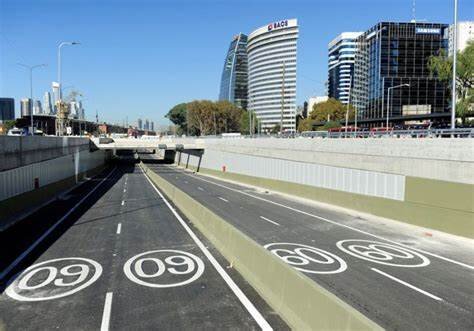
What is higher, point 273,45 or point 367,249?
point 273,45

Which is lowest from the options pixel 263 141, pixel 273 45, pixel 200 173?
pixel 200 173

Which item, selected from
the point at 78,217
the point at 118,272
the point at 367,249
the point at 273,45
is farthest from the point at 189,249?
the point at 273,45

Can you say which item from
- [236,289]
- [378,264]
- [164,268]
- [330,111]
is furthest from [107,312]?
[330,111]

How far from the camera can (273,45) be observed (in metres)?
137

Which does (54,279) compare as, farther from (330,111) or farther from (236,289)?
(330,111)

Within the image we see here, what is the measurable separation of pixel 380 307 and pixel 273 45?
133m

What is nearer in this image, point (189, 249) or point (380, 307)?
point (380, 307)

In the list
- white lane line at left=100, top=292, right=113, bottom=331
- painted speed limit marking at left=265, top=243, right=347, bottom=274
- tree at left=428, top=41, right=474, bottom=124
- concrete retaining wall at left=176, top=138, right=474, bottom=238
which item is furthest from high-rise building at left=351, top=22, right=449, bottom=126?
white lane line at left=100, top=292, right=113, bottom=331

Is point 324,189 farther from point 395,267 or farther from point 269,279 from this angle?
point 269,279

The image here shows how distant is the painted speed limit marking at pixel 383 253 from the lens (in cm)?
1669

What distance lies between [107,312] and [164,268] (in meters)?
4.12

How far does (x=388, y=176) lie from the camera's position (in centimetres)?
2795

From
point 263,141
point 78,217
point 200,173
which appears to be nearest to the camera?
point 78,217

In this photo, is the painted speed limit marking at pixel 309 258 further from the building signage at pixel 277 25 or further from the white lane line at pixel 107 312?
the building signage at pixel 277 25
